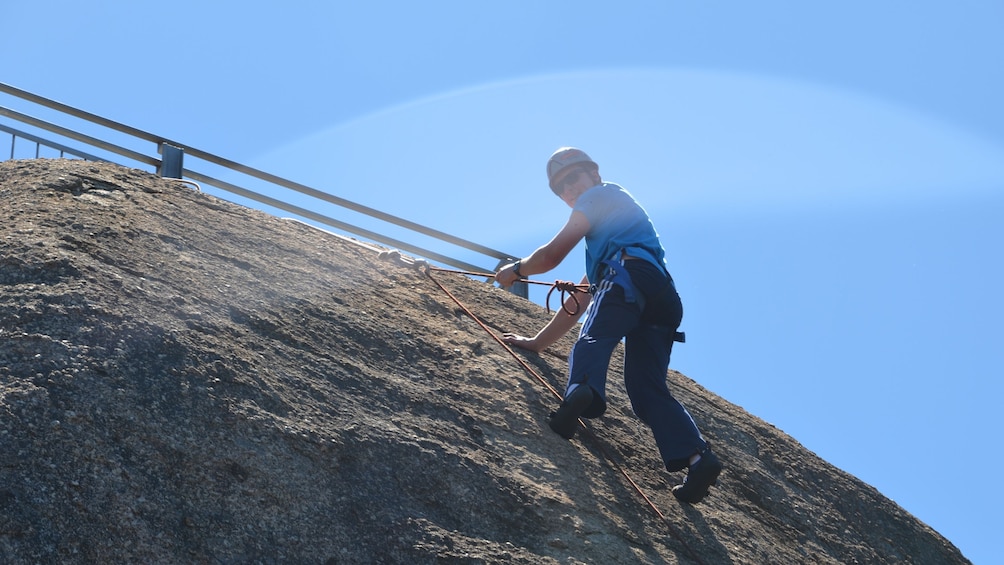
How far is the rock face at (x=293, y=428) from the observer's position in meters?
3.50

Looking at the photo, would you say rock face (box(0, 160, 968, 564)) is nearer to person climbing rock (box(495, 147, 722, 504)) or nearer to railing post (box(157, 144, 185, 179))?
person climbing rock (box(495, 147, 722, 504))

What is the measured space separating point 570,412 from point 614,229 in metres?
0.93

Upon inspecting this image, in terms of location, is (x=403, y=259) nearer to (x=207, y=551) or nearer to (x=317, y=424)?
(x=317, y=424)

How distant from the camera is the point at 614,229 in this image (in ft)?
17.3

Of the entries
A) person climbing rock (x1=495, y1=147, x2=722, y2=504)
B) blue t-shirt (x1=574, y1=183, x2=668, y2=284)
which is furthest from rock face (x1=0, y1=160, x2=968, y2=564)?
blue t-shirt (x1=574, y1=183, x2=668, y2=284)

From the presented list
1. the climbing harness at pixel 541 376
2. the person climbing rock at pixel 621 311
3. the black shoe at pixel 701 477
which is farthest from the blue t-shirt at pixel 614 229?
the black shoe at pixel 701 477

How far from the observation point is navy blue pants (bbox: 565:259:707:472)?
495 centimetres

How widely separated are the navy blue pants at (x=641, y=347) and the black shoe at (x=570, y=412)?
0.13ft

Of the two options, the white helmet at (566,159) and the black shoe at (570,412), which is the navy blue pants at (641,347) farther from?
the white helmet at (566,159)

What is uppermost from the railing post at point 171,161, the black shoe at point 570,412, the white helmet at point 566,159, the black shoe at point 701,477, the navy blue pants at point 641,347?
the railing post at point 171,161

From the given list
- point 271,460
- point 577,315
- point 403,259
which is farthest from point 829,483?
point 271,460

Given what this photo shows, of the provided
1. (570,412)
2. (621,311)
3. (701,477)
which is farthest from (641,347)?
(701,477)

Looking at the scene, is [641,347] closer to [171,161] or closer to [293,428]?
[293,428]

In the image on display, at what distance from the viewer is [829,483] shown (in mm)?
6234
